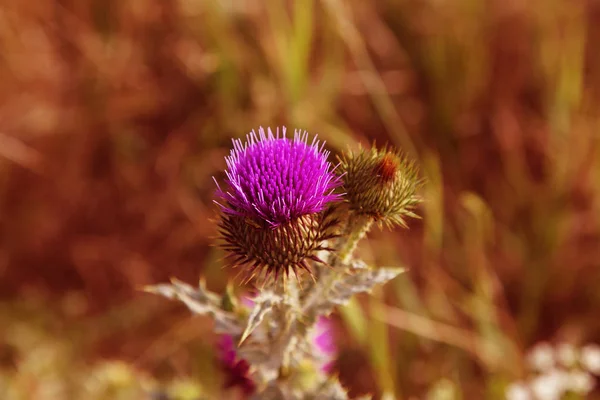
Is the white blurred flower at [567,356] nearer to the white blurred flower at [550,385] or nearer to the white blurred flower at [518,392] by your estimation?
the white blurred flower at [550,385]

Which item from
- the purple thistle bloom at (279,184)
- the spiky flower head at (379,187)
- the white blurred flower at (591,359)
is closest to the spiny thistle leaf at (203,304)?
the purple thistle bloom at (279,184)

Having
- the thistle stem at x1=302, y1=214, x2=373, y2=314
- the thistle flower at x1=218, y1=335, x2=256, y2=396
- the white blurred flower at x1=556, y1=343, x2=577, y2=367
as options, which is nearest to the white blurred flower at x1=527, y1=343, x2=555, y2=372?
the white blurred flower at x1=556, y1=343, x2=577, y2=367

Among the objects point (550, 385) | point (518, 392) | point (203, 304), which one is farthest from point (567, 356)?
point (203, 304)

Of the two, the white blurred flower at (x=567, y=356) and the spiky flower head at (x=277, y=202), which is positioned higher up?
the white blurred flower at (x=567, y=356)

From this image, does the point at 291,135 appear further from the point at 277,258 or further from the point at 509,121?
the point at 277,258

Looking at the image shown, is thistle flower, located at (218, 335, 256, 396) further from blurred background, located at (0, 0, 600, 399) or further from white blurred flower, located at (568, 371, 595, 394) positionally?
white blurred flower, located at (568, 371, 595, 394)

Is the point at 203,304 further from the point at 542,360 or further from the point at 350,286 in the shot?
the point at 542,360

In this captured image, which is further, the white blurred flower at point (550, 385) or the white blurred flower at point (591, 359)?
the white blurred flower at point (591, 359)
